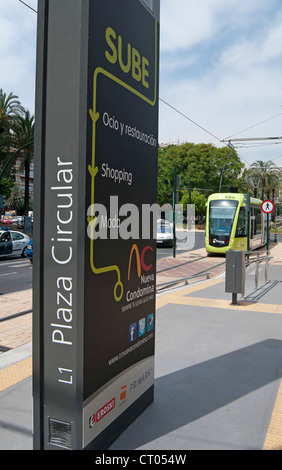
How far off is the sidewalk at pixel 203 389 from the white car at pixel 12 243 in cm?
1425

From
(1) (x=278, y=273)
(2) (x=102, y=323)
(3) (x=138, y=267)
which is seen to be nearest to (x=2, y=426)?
(2) (x=102, y=323)

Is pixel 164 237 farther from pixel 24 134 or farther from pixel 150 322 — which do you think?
pixel 150 322

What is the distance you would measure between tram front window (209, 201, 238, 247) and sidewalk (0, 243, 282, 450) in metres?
13.5

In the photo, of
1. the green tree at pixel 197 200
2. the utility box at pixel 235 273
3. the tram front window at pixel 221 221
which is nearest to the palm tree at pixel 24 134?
the tram front window at pixel 221 221

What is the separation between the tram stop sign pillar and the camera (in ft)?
8.06

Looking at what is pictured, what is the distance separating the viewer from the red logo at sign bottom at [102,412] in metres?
2.62

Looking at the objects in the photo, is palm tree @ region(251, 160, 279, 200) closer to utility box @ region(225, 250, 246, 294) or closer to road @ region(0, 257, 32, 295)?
road @ region(0, 257, 32, 295)

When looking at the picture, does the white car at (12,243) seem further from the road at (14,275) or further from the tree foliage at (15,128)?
the tree foliage at (15,128)

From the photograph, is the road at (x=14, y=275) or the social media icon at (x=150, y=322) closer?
the social media icon at (x=150, y=322)

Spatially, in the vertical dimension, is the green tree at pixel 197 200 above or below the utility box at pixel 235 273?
above

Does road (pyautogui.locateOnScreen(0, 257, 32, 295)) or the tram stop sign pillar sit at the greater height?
the tram stop sign pillar

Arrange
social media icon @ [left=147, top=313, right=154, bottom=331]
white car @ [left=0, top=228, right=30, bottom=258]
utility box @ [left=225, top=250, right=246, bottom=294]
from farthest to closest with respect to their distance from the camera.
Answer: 1. white car @ [left=0, top=228, right=30, bottom=258]
2. utility box @ [left=225, top=250, right=246, bottom=294]
3. social media icon @ [left=147, top=313, right=154, bottom=331]

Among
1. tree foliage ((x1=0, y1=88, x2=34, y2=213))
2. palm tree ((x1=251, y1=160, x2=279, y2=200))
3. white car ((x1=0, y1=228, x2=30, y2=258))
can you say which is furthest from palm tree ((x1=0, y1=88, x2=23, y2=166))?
palm tree ((x1=251, y1=160, x2=279, y2=200))
